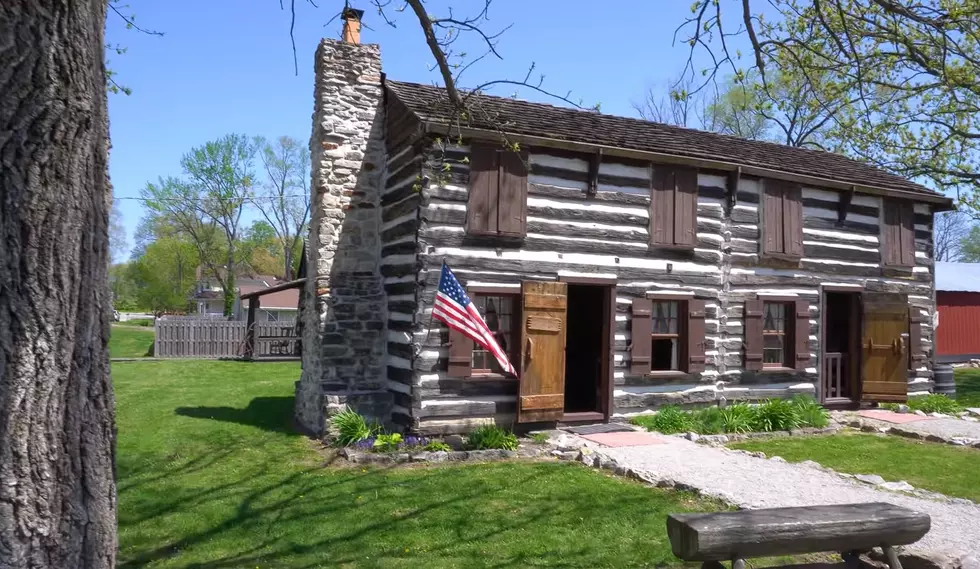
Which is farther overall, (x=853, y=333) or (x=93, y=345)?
(x=853, y=333)

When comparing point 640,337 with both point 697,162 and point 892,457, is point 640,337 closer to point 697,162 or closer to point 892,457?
point 697,162

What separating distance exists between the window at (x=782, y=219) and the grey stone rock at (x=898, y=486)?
5744mm

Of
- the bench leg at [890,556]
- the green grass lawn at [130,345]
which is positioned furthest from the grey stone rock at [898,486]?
the green grass lawn at [130,345]

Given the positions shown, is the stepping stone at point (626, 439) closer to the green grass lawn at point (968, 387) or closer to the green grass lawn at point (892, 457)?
the green grass lawn at point (892, 457)

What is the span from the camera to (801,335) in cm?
1380

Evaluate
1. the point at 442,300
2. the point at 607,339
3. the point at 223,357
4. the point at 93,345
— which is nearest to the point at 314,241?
the point at 442,300

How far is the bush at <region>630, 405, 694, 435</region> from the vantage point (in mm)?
11469

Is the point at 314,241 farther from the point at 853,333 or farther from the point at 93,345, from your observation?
the point at 853,333

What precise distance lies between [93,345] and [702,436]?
9.41 metres

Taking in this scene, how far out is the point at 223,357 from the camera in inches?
931

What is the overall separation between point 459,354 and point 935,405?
9921 millimetres

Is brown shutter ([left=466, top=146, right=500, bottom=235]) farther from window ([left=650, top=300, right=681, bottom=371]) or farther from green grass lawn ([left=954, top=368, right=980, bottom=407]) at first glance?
green grass lawn ([left=954, top=368, right=980, bottom=407])

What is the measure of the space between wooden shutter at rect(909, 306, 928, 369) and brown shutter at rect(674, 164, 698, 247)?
5.93m

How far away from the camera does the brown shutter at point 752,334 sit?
13.1 meters
